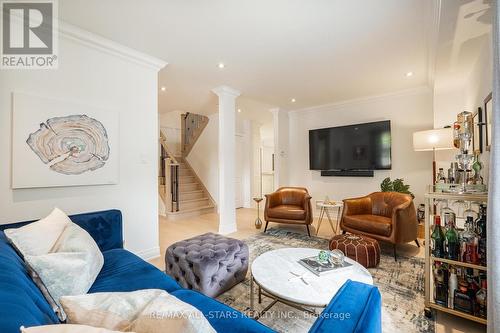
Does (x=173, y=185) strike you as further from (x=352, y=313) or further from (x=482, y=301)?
(x=482, y=301)

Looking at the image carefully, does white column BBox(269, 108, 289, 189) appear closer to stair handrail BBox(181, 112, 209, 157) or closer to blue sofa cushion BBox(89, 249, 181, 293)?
stair handrail BBox(181, 112, 209, 157)

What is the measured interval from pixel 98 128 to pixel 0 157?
30.9 inches

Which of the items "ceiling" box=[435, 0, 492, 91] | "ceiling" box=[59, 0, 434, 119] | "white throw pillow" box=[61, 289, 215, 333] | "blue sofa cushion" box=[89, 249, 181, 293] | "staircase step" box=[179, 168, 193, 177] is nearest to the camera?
"white throw pillow" box=[61, 289, 215, 333]

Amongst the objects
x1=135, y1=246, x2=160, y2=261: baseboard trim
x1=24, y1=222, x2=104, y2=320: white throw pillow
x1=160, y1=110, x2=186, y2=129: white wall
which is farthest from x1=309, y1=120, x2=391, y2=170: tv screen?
x1=24, y1=222, x2=104, y2=320: white throw pillow

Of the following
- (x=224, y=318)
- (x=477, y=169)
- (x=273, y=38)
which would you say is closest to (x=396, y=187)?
(x=477, y=169)

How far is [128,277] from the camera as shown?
4.98 feet

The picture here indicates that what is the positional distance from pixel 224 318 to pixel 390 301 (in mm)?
1628

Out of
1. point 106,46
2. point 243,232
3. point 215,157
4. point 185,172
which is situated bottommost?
point 243,232

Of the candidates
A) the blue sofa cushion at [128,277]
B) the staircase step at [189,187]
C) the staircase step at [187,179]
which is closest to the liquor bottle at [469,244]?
the blue sofa cushion at [128,277]

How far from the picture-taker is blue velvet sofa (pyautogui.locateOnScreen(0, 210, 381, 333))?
703mm

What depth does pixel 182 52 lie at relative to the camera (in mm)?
2803

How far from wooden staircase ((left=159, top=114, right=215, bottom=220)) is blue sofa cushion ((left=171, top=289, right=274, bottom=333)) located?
3889mm

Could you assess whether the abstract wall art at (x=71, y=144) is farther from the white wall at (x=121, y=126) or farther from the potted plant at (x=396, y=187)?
the potted plant at (x=396, y=187)
